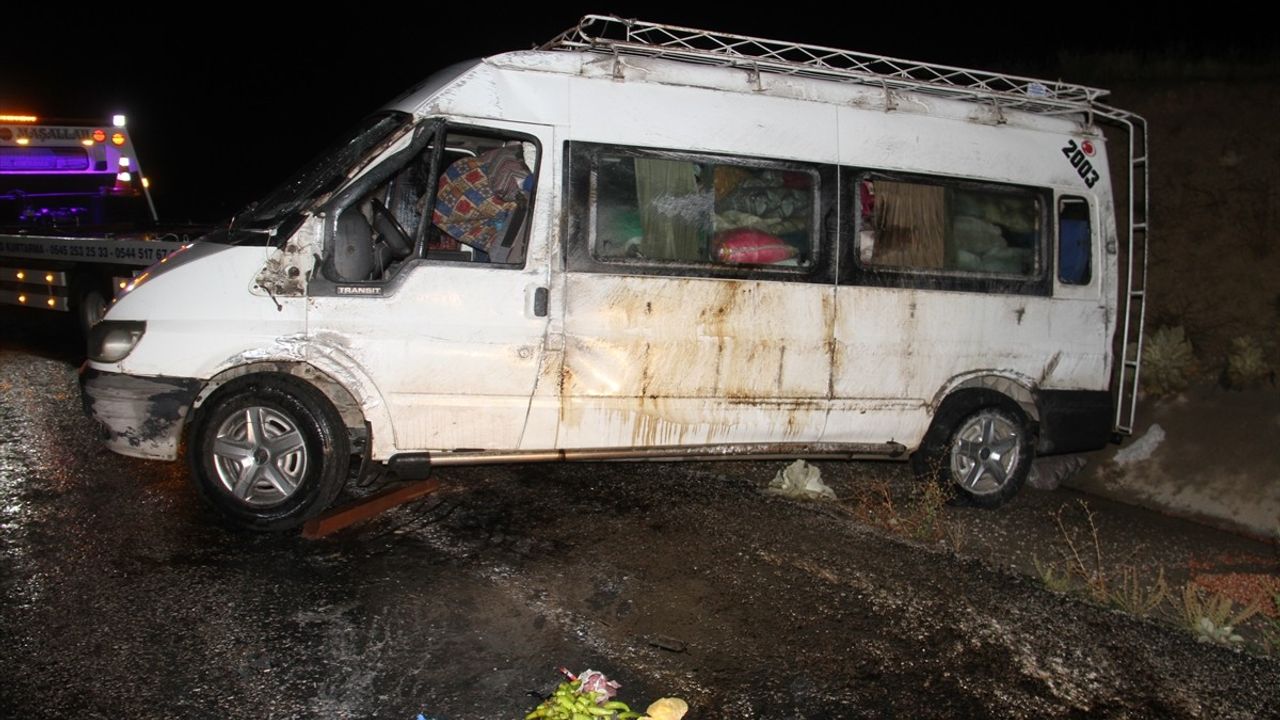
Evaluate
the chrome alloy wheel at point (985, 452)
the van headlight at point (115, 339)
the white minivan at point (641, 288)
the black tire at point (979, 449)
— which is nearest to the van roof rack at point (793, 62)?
the white minivan at point (641, 288)

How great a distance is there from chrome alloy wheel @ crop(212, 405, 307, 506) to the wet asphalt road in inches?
11.5

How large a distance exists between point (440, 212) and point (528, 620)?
8.03 ft

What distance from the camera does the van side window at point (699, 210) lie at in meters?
5.02

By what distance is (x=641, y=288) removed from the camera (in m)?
5.07

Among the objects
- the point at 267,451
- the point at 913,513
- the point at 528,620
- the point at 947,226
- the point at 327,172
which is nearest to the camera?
the point at 528,620

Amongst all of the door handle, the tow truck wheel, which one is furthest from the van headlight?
the tow truck wheel

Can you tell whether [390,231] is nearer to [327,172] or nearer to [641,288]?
[327,172]

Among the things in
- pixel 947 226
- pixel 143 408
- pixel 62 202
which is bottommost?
pixel 143 408

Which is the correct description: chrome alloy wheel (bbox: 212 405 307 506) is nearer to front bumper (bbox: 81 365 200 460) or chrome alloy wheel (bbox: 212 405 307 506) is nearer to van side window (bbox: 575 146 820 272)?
front bumper (bbox: 81 365 200 460)

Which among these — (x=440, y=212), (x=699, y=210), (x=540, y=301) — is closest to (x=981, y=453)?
(x=699, y=210)

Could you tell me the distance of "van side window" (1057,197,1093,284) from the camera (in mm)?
6113

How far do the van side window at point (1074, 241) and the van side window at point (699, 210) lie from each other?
1918 millimetres

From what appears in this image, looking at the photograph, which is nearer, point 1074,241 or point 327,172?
point 327,172

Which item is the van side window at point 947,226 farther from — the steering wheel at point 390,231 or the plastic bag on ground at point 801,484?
the steering wheel at point 390,231
